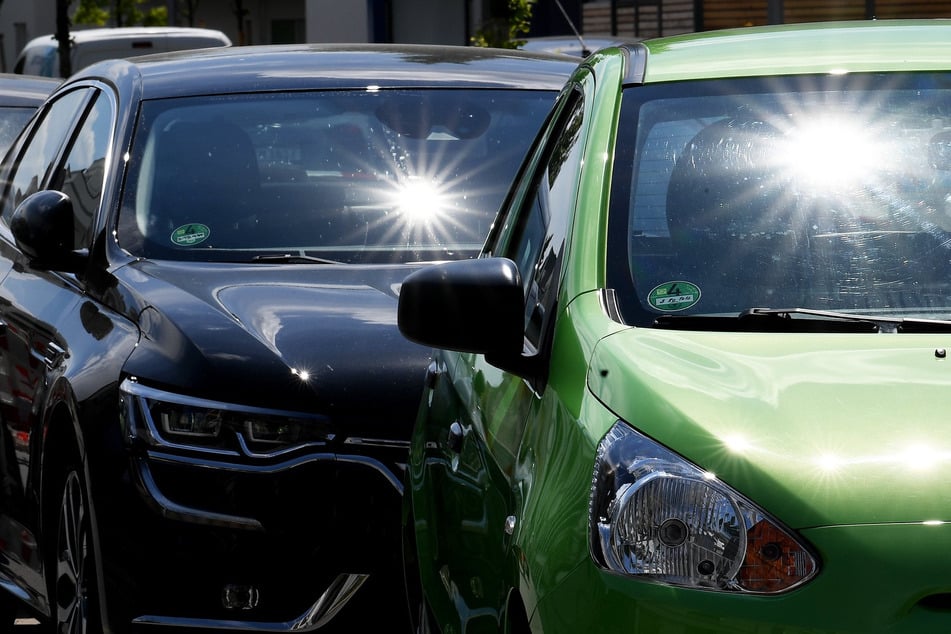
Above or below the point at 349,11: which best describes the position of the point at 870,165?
above

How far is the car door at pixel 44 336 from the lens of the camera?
5.14 meters

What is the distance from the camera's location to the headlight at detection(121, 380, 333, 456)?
462 cm

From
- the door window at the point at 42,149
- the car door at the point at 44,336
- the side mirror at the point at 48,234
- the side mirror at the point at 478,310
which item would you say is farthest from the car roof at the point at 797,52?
the door window at the point at 42,149

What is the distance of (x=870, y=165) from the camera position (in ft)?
11.5

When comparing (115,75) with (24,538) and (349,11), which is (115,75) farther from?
(349,11)

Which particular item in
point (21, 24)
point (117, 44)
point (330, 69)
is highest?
point (330, 69)

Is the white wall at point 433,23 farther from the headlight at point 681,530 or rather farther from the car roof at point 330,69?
the headlight at point 681,530

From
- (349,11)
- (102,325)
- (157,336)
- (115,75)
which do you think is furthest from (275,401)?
(349,11)

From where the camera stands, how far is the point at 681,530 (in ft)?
8.28

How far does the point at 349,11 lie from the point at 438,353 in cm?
3328

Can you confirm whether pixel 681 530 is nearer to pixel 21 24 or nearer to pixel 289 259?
pixel 289 259

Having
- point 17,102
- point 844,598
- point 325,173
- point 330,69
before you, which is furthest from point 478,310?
point 17,102

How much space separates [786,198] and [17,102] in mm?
6727

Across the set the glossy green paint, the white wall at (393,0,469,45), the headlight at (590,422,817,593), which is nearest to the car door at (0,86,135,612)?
the headlight at (590,422,817,593)
